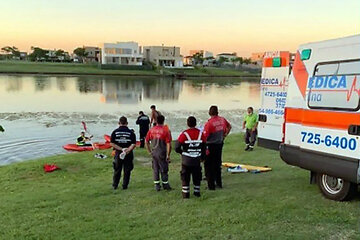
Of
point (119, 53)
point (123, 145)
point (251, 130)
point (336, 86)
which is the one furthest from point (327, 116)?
point (119, 53)

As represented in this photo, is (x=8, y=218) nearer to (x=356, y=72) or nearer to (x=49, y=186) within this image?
(x=49, y=186)

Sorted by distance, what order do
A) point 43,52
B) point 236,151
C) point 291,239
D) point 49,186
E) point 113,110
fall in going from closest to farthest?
1. point 291,239
2. point 49,186
3. point 236,151
4. point 113,110
5. point 43,52

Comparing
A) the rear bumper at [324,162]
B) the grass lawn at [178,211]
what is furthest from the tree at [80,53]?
the rear bumper at [324,162]

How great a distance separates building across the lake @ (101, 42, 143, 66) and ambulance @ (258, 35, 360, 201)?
133 m

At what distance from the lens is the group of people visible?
7.77 m

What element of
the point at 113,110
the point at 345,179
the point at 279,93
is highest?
the point at 279,93

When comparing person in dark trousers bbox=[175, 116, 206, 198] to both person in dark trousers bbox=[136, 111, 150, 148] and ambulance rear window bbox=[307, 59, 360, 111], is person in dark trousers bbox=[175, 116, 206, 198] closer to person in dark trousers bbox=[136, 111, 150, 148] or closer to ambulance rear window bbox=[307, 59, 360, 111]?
ambulance rear window bbox=[307, 59, 360, 111]

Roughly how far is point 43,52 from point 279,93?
179m

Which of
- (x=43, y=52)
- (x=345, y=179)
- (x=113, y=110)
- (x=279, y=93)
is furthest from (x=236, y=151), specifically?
(x=43, y=52)

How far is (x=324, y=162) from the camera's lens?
6922 mm

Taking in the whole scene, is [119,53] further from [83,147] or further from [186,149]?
[186,149]

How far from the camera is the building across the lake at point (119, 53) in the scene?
138000 mm

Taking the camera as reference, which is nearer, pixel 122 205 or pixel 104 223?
pixel 104 223

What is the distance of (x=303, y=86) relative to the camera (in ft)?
24.6
